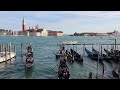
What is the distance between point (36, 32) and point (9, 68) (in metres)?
55.6

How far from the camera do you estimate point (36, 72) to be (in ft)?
46.9

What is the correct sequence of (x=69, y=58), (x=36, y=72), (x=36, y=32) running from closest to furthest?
(x=36, y=72), (x=69, y=58), (x=36, y=32)

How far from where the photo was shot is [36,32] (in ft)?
230

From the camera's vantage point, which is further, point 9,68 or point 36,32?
A: point 36,32
